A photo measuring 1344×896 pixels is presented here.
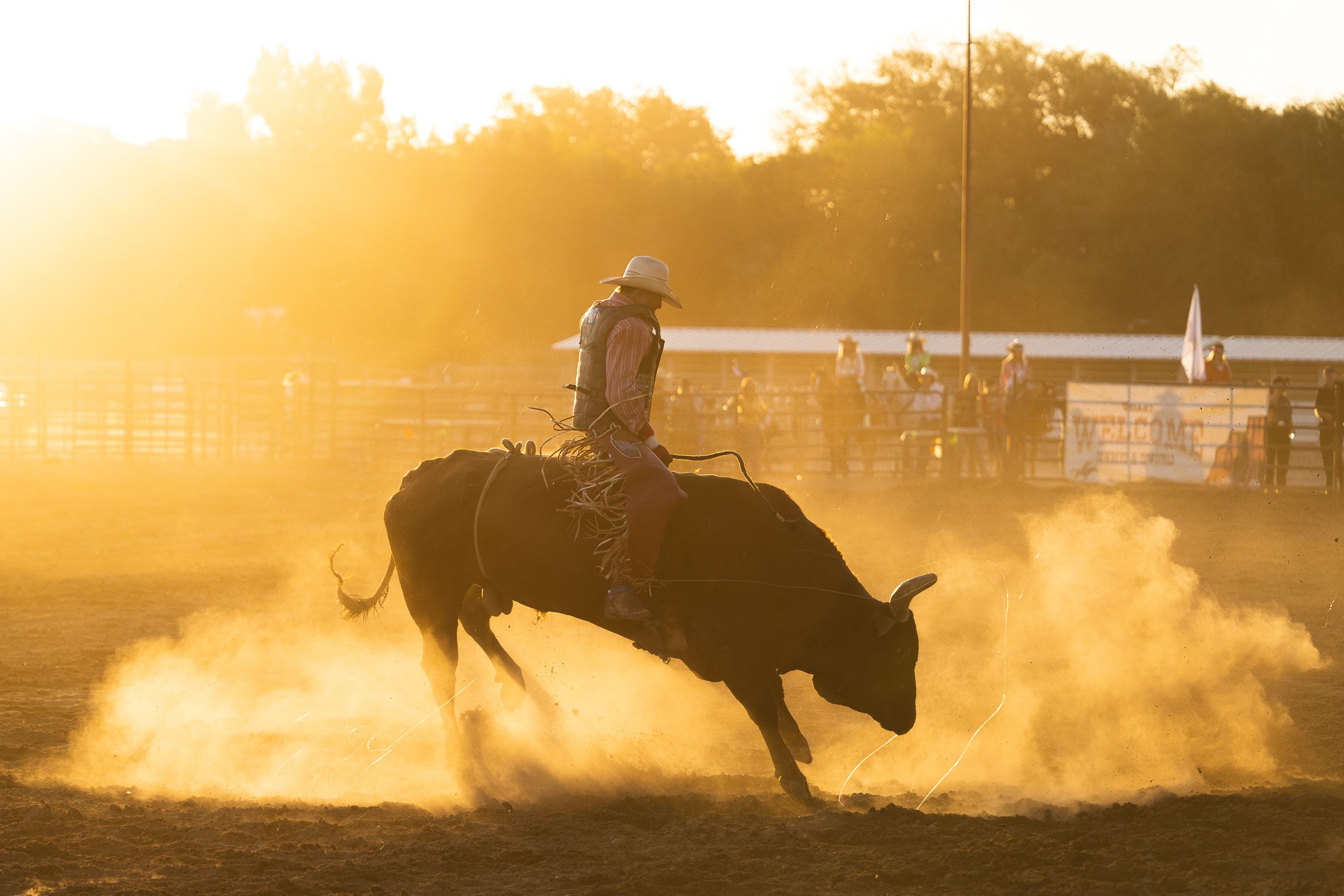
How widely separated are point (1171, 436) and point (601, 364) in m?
14.2

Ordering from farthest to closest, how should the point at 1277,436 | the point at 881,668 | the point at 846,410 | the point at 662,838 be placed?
the point at 846,410, the point at 1277,436, the point at 881,668, the point at 662,838

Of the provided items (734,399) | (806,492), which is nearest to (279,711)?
(806,492)

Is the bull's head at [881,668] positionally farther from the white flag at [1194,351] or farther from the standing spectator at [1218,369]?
the white flag at [1194,351]

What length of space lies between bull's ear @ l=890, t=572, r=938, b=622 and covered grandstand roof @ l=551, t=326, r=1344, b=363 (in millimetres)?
29670

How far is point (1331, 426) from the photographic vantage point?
17297 mm

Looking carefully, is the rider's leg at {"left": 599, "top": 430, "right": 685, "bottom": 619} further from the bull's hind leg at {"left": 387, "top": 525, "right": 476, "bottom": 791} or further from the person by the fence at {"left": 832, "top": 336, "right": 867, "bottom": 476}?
the person by the fence at {"left": 832, "top": 336, "right": 867, "bottom": 476}

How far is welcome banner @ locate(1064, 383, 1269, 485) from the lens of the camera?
17.5 m

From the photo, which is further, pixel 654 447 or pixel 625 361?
pixel 654 447

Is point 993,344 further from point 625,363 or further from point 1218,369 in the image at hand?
point 625,363

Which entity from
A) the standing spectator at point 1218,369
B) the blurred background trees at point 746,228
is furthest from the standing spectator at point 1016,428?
the blurred background trees at point 746,228

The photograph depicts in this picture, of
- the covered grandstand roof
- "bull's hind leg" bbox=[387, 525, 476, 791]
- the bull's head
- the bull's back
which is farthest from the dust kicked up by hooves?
the covered grandstand roof

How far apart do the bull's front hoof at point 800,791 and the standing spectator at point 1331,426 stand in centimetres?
1426

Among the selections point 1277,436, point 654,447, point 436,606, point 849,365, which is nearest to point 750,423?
point 849,365

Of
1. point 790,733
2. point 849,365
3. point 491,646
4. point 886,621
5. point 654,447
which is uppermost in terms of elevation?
point 849,365
